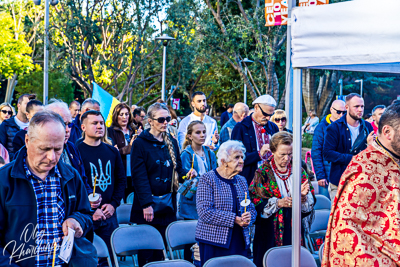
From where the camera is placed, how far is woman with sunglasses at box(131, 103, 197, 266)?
5.09 m

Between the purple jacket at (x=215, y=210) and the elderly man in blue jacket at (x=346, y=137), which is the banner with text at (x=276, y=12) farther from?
the purple jacket at (x=215, y=210)

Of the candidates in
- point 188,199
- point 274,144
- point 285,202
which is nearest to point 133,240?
point 188,199

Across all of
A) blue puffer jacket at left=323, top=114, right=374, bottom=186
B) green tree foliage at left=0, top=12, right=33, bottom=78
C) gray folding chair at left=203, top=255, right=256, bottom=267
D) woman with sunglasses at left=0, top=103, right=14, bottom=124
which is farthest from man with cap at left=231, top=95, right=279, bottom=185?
green tree foliage at left=0, top=12, right=33, bottom=78

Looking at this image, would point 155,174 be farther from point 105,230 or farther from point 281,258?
point 281,258

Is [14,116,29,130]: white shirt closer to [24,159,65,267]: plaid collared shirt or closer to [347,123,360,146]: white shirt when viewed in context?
[24,159,65,267]: plaid collared shirt

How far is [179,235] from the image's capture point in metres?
4.91

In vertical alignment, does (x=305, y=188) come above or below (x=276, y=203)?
above

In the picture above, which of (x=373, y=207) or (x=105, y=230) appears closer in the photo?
(x=373, y=207)

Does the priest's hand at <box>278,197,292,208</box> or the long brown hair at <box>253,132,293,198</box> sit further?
the long brown hair at <box>253,132,293,198</box>

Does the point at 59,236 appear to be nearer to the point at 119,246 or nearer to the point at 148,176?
the point at 119,246

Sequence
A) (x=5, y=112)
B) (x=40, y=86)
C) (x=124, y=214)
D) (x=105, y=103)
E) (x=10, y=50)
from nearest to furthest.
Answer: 1. (x=124, y=214)
2. (x=5, y=112)
3. (x=105, y=103)
4. (x=10, y=50)
5. (x=40, y=86)

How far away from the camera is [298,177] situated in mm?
3348

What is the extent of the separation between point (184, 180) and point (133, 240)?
44.2 inches

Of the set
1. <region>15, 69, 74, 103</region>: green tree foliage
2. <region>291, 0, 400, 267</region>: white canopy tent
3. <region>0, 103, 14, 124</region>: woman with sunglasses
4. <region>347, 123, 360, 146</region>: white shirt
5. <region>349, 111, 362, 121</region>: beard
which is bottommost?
<region>347, 123, 360, 146</region>: white shirt
